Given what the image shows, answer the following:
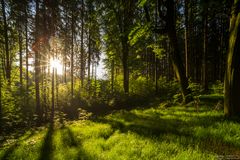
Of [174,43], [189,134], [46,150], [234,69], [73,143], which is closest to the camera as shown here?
[189,134]

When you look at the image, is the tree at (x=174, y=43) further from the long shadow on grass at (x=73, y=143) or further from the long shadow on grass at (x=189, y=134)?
the long shadow on grass at (x=73, y=143)

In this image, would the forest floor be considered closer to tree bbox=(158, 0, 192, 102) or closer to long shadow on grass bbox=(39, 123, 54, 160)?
long shadow on grass bbox=(39, 123, 54, 160)

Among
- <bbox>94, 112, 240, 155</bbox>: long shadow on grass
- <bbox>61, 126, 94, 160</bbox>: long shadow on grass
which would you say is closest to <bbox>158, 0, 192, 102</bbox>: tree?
<bbox>94, 112, 240, 155</bbox>: long shadow on grass

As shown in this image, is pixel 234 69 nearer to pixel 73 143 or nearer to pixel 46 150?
pixel 73 143

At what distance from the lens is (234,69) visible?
333 inches

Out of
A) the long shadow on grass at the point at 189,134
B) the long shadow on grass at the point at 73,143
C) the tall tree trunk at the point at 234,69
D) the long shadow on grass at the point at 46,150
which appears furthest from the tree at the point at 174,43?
the long shadow on grass at the point at 46,150

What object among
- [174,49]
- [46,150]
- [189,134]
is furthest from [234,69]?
[46,150]

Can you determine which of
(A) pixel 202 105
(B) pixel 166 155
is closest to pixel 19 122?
(A) pixel 202 105

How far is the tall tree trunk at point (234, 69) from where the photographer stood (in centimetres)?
841

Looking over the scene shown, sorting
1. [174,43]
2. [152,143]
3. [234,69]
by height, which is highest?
[174,43]

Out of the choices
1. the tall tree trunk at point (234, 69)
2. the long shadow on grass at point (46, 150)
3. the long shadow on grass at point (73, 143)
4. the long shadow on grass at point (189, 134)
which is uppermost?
the tall tree trunk at point (234, 69)

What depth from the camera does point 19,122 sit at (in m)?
15.7

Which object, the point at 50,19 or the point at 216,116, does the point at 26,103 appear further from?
the point at 216,116

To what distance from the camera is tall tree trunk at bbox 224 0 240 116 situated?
8414mm
